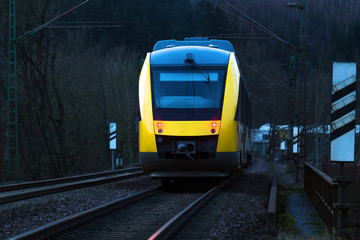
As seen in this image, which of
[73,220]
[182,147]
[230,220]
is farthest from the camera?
[182,147]

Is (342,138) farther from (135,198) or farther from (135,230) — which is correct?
(135,198)

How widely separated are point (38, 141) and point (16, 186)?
74.7 ft

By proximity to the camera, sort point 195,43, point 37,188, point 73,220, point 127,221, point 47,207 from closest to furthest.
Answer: point 73,220, point 127,221, point 47,207, point 37,188, point 195,43

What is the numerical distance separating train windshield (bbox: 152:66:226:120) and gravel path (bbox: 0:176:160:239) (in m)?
2.24

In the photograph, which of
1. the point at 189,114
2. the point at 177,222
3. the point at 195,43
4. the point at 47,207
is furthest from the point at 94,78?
the point at 177,222

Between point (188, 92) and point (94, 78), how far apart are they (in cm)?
3747

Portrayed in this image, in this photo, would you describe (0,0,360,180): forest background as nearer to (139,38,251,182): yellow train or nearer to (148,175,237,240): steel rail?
(139,38,251,182): yellow train

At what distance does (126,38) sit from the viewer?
3091 inches

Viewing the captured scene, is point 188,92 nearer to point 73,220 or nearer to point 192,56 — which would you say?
point 192,56

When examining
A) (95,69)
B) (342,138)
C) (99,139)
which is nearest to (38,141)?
(99,139)

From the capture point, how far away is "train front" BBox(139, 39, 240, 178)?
14.1 metres

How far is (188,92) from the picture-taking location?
14555 millimetres

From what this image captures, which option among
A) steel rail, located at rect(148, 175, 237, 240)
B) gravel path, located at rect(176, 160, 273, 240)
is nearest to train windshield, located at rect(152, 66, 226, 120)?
gravel path, located at rect(176, 160, 273, 240)

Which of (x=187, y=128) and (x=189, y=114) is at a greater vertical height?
(x=189, y=114)
